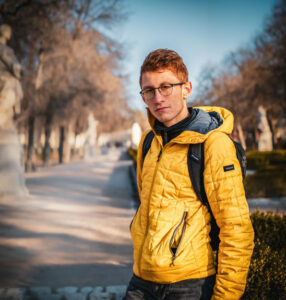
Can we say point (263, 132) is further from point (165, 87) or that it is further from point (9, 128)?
point (165, 87)

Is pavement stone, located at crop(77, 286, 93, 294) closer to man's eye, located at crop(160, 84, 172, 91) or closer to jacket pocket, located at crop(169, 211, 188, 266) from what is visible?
jacket pocket, located at crop(169, 211, 188, 266)

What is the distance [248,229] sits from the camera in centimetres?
154

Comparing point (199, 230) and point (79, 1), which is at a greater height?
point (79, 1)

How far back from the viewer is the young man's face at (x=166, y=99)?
170cm

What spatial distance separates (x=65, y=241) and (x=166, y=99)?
4541mm

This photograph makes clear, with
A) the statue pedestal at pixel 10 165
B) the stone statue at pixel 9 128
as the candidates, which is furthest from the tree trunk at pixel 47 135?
the statue pedestal at pixel 10 165

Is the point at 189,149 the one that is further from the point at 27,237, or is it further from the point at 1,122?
the point at 1,122

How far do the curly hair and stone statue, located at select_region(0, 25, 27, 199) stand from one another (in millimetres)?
8159

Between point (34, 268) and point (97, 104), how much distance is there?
18119mm

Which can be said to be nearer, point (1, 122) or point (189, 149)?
point (189, 149)

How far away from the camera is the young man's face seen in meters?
1.70

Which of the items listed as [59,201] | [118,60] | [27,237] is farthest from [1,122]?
[118,60]

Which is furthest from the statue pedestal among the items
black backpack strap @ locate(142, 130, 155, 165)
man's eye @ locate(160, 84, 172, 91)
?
man's eye @ locate(160, 84, 172, 91)

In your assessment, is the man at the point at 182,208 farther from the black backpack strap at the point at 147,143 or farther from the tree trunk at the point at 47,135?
the tree trunk at the point at 47,135
